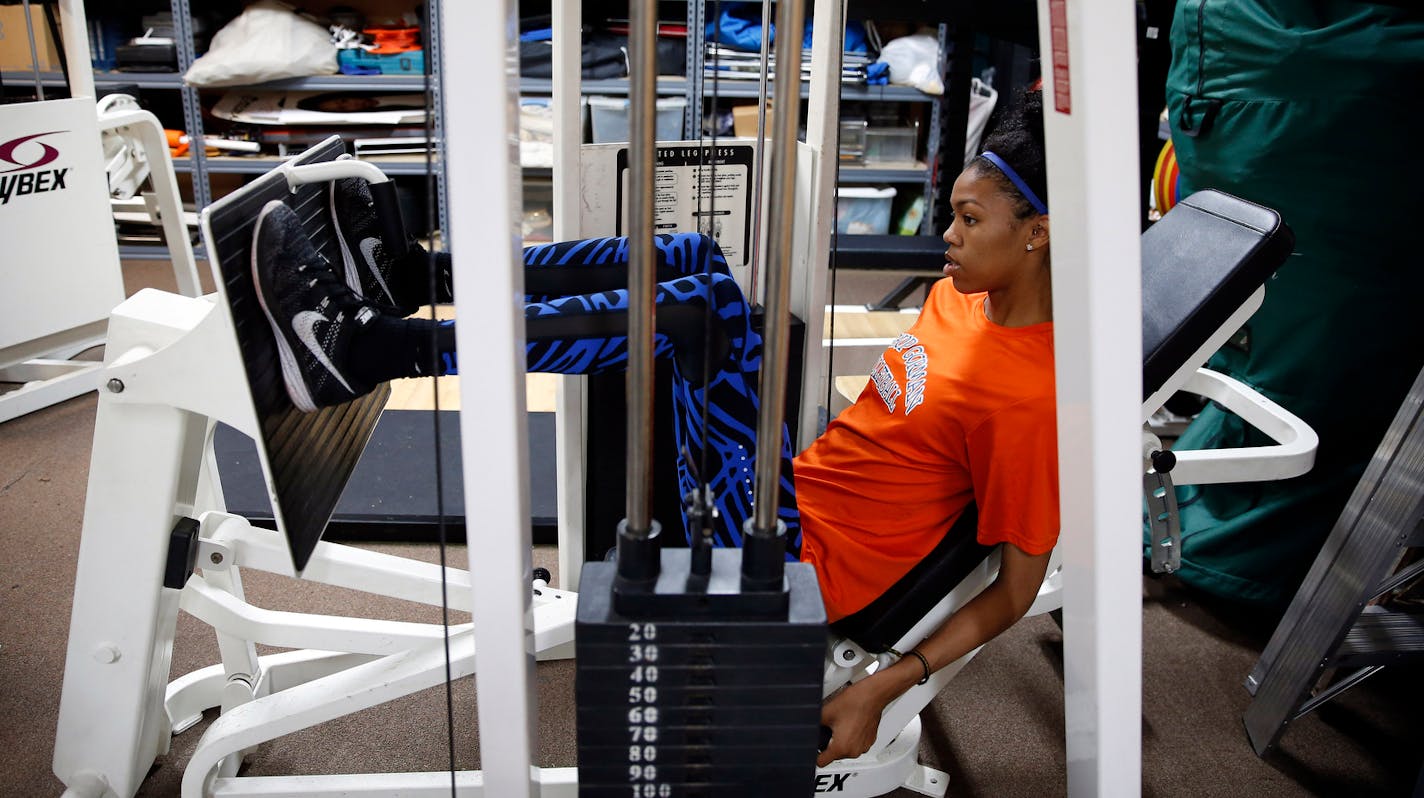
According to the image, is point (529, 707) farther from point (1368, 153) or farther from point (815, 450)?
point (1368, 153)

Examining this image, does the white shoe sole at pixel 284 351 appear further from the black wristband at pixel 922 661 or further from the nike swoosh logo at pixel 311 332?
the black wristband at pixel 922 661

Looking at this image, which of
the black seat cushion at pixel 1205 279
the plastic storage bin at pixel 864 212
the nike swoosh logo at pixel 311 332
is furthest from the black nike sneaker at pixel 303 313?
the plastic storage bin at pixel 864 212

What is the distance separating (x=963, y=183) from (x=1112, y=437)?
0.66m

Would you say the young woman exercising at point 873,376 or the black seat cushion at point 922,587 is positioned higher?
the young woman exercising at point 873,376

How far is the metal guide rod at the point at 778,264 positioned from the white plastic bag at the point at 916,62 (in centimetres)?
383

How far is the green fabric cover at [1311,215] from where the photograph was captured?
1.80 meters

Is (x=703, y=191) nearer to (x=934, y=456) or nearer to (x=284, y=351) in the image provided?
(x=934, y=456)

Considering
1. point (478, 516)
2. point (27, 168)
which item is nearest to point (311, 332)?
point (478, 516)

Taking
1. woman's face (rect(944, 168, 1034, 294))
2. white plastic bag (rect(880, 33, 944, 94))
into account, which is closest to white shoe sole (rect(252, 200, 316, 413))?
woman's face (rect(944, 168, 1034, 294))

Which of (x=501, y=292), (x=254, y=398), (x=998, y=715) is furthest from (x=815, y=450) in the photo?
(x=501, y=292)

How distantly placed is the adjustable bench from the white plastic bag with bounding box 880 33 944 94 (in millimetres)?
2785

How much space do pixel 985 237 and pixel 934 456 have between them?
29 centimetres

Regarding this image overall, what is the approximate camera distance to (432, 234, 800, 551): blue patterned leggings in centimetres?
103

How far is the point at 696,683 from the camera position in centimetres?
73
